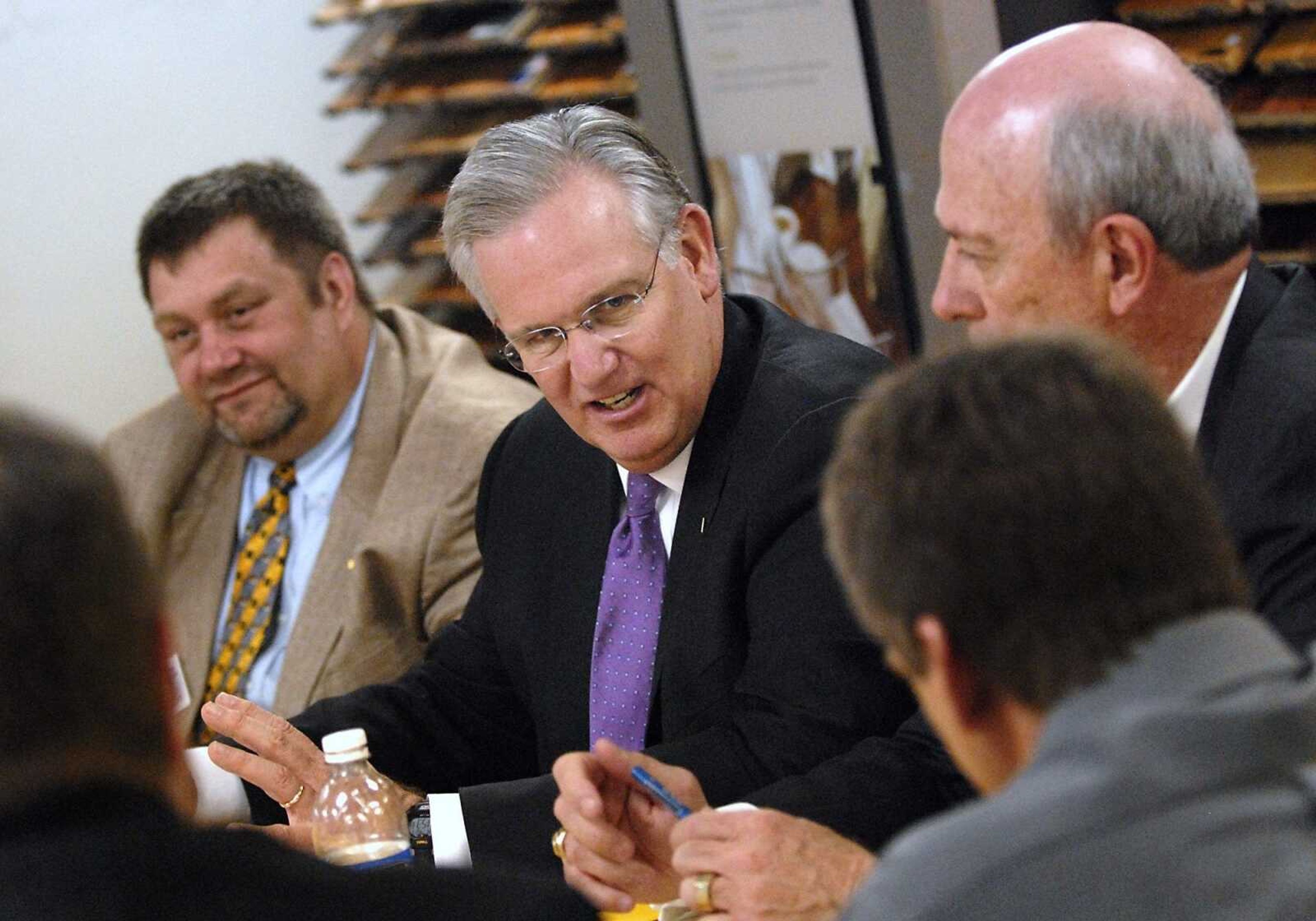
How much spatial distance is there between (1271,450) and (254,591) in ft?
7.09

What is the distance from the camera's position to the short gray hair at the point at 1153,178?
1.94 meters

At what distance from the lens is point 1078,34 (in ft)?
6.72

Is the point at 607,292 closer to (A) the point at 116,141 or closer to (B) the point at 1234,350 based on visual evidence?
(B) the point at 1234,350

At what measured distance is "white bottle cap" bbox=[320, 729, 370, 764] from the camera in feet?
6.66

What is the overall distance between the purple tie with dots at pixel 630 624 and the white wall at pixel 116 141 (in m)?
4.09

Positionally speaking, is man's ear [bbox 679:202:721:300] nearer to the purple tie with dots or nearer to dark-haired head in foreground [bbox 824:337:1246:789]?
the purple tie with dots

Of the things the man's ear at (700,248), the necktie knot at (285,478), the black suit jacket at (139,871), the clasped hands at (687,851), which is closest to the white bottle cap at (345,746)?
the clasped hands at (687,851)

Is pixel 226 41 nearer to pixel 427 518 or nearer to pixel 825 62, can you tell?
pixel 825 62

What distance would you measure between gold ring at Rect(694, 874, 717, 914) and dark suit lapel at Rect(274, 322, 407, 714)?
4.97 feet

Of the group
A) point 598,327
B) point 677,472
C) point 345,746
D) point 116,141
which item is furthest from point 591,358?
point 116,141

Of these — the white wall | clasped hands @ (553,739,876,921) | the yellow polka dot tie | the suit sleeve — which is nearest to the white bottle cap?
clasped hands @ (553,739,876,921)

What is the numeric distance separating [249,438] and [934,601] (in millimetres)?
2617

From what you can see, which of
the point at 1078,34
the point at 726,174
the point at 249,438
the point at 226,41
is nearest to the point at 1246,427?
the point at 1078,34

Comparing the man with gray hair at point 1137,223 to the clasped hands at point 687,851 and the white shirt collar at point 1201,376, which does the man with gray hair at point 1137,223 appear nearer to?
the white shirt collar at point 1201,376
